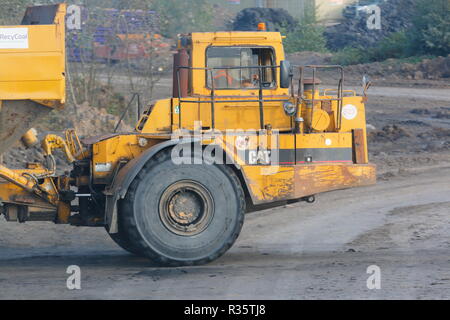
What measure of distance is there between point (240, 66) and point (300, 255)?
2.36 meters

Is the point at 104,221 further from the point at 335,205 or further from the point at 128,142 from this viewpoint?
the point at 335,205

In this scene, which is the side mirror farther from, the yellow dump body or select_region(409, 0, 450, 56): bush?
select_region(409, 0, 450, 56): bush

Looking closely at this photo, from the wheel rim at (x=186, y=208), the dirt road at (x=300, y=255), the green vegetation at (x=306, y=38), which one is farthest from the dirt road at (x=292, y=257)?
the green vegetation at (x=306, y=38)

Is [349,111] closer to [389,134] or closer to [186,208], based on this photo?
[186,208]

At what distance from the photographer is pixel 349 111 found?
930cm

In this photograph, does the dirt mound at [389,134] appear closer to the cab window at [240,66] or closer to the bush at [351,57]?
the cab window at [240,66]

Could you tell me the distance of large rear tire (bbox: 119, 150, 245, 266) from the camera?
849cm

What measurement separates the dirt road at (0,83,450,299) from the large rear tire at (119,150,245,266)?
24cm

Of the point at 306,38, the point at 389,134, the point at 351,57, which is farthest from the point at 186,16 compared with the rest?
the point at 389,134

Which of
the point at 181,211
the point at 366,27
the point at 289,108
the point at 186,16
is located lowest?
the point at 181,211

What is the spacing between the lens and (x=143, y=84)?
20.9m

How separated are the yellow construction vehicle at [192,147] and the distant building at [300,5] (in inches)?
1098

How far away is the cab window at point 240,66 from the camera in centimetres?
933
